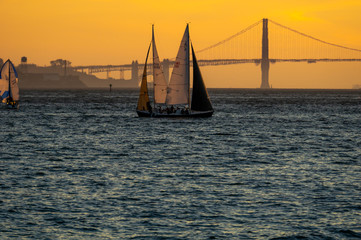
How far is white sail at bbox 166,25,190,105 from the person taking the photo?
187 feet

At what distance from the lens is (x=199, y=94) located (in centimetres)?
5756

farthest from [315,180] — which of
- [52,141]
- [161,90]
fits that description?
[161,90]

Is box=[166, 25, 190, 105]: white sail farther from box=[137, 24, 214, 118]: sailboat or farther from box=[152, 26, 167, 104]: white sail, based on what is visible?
box=[152, 26, 167, 104]: white sail

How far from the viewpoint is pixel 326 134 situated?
158ft

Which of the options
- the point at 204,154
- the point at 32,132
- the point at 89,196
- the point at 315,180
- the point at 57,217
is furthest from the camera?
the point at 32,132

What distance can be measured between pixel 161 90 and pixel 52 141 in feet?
60.9

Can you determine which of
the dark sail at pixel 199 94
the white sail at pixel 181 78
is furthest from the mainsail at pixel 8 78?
the dark sail at pixel 199 94

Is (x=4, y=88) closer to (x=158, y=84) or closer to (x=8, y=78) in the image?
(x=8, y=78)

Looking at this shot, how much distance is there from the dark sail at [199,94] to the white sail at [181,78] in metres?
0.95

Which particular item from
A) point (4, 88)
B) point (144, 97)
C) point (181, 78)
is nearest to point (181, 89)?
point (181, 78)

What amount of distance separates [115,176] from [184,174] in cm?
292

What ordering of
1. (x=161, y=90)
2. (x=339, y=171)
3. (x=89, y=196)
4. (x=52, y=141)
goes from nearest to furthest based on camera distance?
(x=89, y=196) → (x=339, y=171) → (x=52, y=141) → (x=161, y=90)

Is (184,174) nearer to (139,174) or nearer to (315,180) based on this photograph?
(139,174)

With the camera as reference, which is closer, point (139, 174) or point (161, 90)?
point (139, 174)
